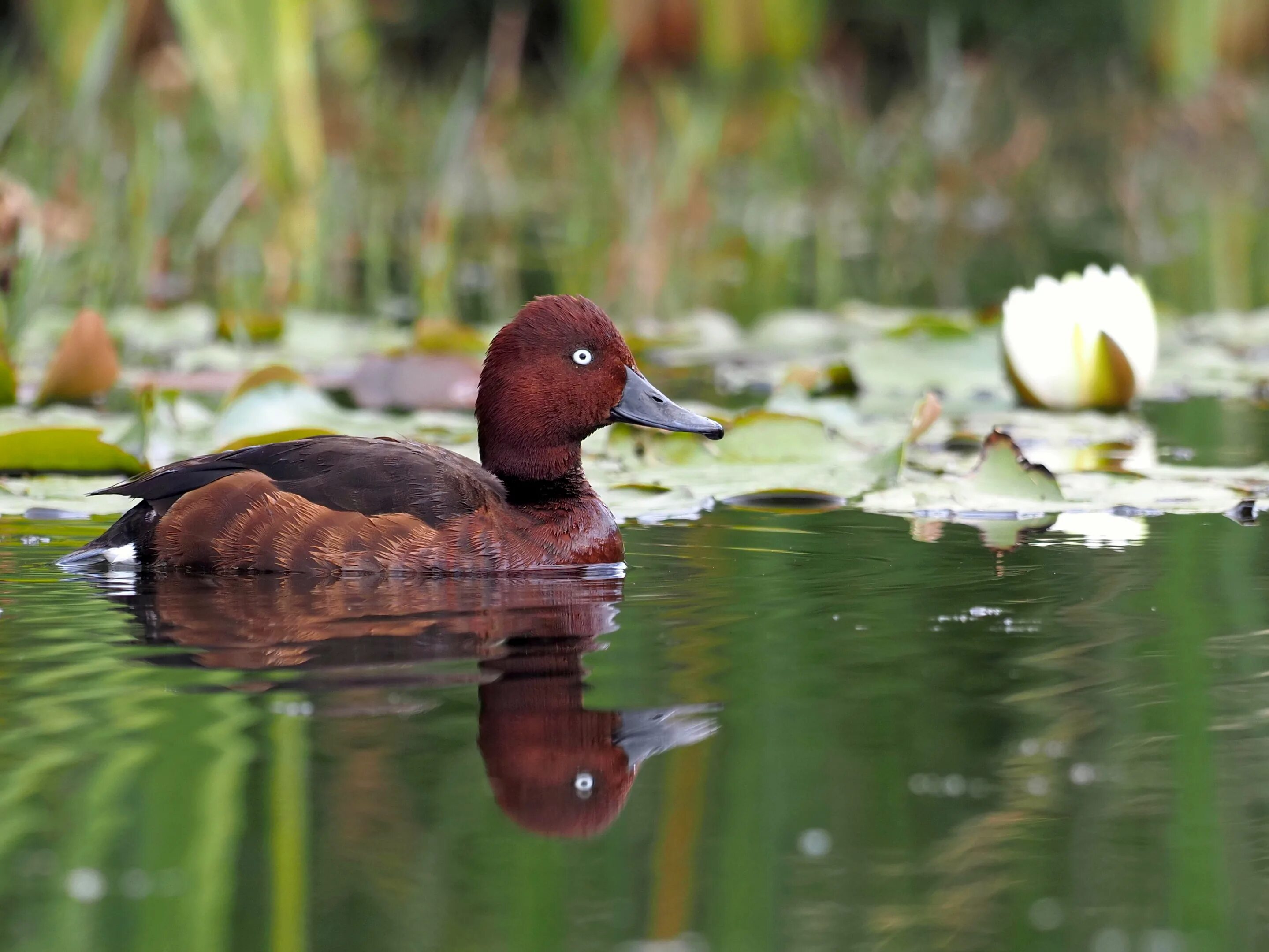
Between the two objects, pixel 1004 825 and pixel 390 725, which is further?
pixel 390 725

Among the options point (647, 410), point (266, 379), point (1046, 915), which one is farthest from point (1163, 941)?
point (266, 379)

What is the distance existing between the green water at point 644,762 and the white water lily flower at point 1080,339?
6.42 feet

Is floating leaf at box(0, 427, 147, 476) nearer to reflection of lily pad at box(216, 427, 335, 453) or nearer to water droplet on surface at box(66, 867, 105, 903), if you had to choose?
reflection of lily pad at box(216, 427, 335, 453)

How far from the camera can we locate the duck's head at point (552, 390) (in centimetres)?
460

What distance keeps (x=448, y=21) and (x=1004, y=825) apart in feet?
66.3

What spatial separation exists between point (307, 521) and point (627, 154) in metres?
9.25

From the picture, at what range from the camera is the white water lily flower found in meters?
6.02

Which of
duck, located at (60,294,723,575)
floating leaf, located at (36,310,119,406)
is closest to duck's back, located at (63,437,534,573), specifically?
duck, located at (60,294,723,575)

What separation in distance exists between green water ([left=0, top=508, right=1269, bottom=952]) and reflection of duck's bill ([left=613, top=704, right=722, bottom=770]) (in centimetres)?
2

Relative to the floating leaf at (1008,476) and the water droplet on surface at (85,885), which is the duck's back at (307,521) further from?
the water droplet on surface at (85,885)

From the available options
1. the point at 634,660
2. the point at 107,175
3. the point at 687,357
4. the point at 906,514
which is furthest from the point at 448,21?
the point at 634,660

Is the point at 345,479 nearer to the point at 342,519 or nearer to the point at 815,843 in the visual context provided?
the point at 342,519

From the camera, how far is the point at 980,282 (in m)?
10.7

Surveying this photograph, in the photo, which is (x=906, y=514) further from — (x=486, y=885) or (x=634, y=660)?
(x=486, y=885)
